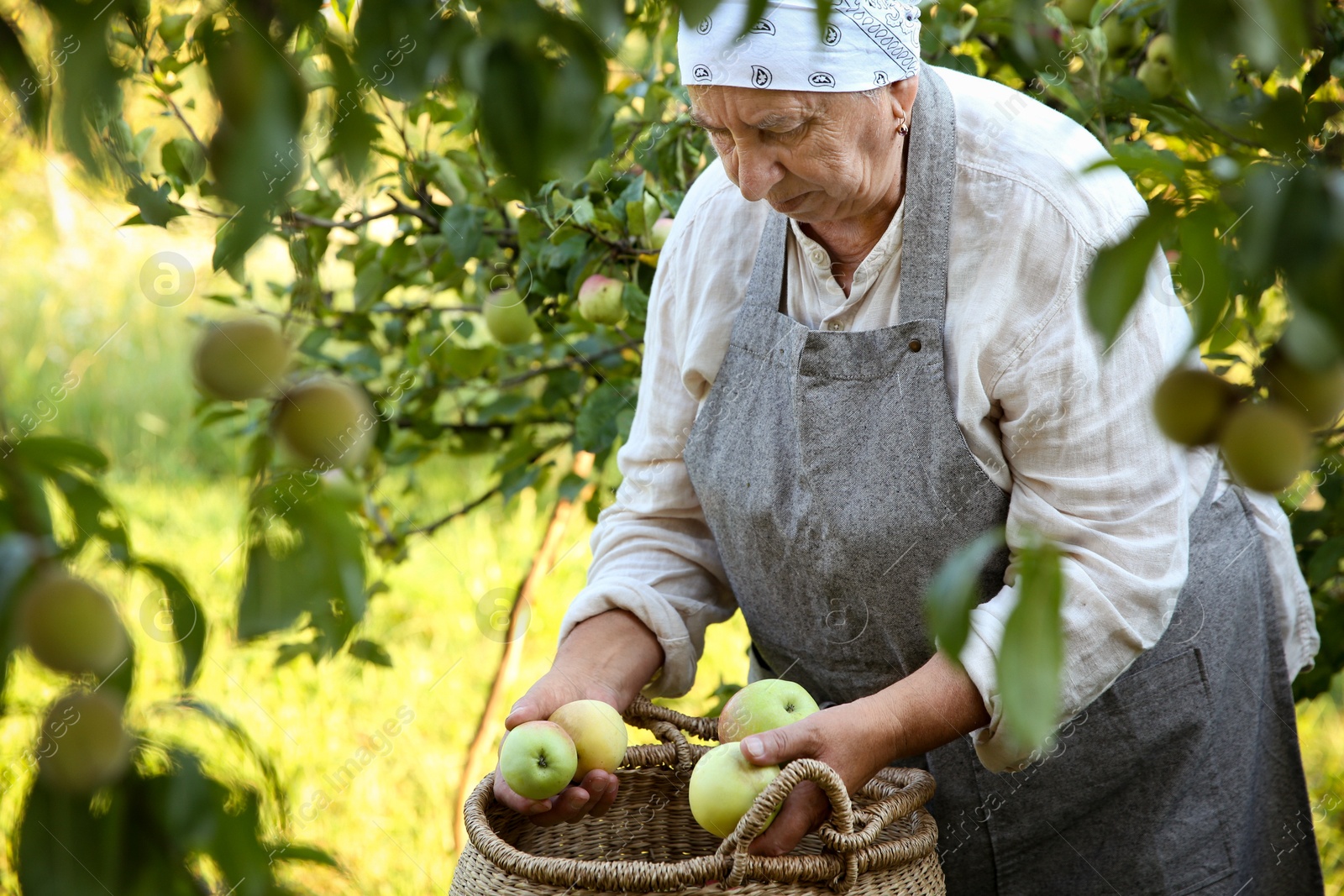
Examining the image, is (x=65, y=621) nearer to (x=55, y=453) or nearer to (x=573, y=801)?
(x=55, y=453)

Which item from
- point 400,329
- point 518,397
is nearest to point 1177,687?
point 518,397

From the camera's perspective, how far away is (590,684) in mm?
1372

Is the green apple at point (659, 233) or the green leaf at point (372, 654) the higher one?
the green apple at point (659, 233)

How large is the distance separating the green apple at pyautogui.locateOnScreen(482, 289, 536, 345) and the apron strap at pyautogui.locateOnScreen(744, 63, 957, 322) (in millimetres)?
739

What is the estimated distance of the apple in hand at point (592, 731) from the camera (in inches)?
49.1

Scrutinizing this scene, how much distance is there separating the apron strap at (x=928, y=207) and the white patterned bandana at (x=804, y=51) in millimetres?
68

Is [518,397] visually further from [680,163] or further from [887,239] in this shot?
[887,239]

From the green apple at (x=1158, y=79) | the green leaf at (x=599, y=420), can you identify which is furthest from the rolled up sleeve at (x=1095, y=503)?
the green leaf at (x=599, y=420)

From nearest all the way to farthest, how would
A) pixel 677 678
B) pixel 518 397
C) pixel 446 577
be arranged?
pixel 677 678 < pixel 518 397 < pixel 446 577

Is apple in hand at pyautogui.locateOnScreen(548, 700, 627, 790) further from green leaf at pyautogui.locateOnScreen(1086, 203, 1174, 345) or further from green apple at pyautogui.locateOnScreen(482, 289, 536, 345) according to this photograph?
green leaf at pyautogui.locateOnScreen(1086, 203, 1174, 345)

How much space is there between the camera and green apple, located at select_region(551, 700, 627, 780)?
125cm

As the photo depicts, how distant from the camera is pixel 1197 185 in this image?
0.38 m

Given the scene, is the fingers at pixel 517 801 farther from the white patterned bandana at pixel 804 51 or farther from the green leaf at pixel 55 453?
the green leaf at pixel 55 453

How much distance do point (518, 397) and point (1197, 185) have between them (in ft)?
5.41
